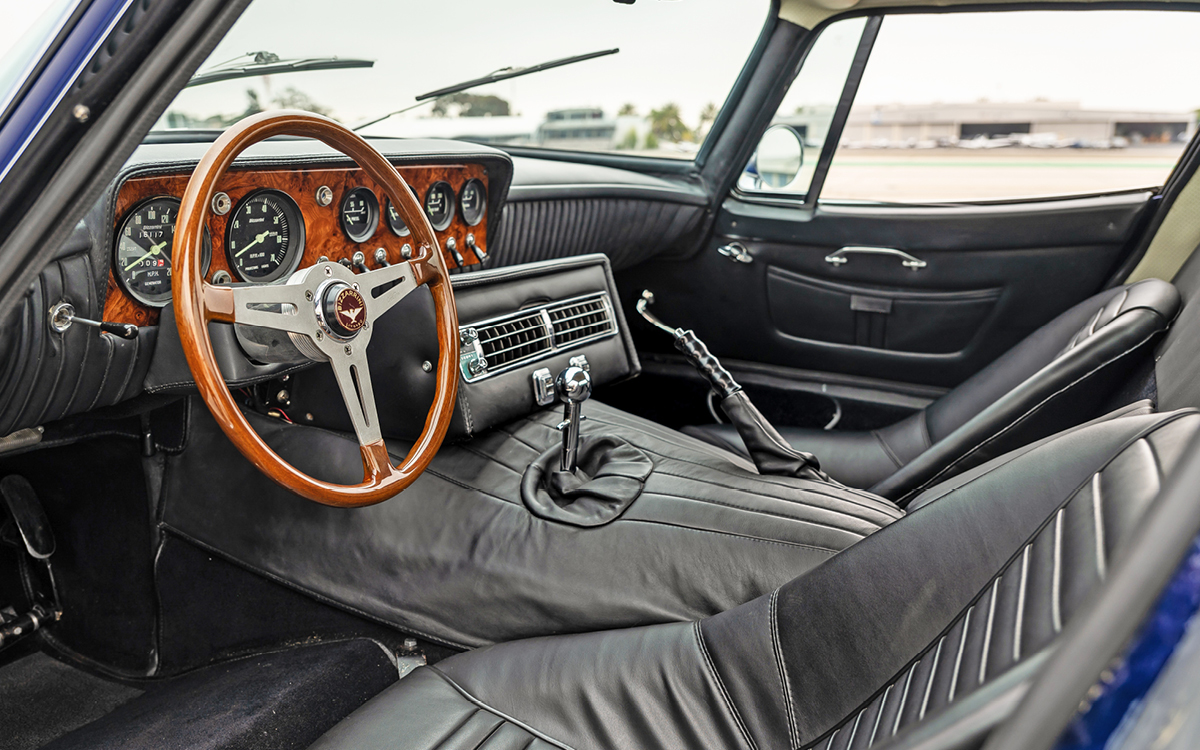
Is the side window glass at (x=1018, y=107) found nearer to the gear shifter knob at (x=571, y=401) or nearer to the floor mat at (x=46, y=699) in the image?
the gear shifter knob at (x=571, y=401)

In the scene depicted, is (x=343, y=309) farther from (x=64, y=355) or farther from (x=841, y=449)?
(x=841, y=449)

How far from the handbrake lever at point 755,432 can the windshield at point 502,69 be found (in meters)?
0.97

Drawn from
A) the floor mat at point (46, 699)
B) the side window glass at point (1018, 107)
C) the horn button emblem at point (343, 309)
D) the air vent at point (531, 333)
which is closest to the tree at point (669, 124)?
the side window glass at point (1018, 107)

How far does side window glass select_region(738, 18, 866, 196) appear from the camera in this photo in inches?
97.4

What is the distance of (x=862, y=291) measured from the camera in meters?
2.60

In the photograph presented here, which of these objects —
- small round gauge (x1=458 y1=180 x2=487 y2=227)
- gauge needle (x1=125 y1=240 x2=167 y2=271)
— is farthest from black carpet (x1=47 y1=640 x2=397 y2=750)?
small round gauge (x1=458 y1=180 x2=487 y2=227)

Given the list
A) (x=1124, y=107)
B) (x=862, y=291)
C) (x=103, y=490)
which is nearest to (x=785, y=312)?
(x=862, y=291)

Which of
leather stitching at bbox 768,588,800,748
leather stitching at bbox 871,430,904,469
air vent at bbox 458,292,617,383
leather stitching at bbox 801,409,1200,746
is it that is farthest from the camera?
leather stitching at bbox 871,430,904,469

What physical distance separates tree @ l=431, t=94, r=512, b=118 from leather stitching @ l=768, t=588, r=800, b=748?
167 cm

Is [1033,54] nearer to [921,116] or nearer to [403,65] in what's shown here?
[921,116]

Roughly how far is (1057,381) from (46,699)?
83.5 inches

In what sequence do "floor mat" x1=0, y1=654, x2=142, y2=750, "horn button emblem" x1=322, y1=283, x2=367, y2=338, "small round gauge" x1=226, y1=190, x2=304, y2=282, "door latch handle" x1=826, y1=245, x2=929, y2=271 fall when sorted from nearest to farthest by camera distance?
"horn button emblem" x1=322, y1=283, x2=367, y2=338 → "small round gauge" x1=226, y1=190, x2=304, y2=282 → "floor mat" x1=0, y1=654, x2=142, y2=750 → "door latch handle" x1=826, y1=245, x2=929, y2=271

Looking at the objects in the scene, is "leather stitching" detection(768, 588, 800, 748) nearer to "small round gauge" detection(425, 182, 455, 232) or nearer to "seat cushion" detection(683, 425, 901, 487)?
"seat cushion" detection(683, 425, 901, 487)

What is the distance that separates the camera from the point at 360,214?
70.9 inches
